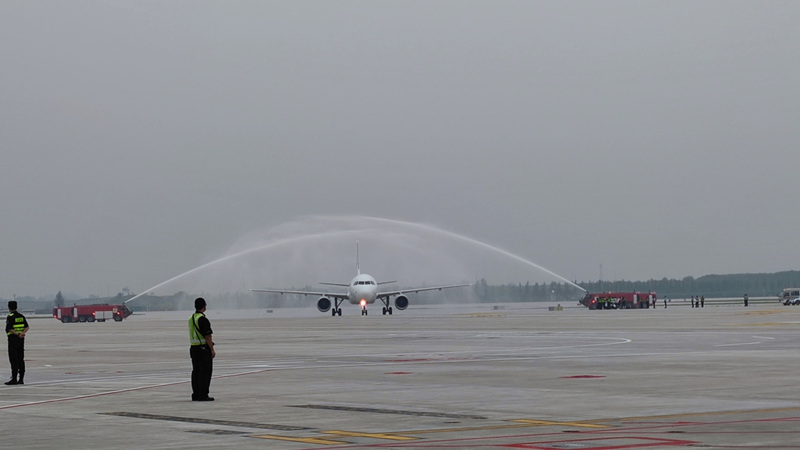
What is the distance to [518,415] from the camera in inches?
850

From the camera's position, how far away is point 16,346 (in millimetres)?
32562

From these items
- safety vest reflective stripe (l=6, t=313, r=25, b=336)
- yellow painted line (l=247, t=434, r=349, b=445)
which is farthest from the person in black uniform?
yellow painted line (l=247, t=434, r=349, b=445)

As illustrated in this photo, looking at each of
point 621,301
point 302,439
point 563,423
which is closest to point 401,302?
point 621,301

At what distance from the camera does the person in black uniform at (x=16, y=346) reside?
3250 cm

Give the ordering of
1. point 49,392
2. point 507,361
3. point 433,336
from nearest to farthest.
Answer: point 49,392 → point 507,361 → point 433,336

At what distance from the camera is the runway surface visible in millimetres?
18438

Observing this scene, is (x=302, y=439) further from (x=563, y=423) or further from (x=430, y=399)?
(x=430, y=399)

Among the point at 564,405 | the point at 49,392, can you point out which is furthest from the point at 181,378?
the point at 564,405

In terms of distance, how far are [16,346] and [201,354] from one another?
8.48 meters

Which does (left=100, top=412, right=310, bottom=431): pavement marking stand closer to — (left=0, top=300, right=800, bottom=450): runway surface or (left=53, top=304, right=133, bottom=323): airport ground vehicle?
(left=0, top=300, right=800, bottom=450): runway surface

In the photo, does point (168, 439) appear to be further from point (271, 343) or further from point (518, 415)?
point (271, 343)

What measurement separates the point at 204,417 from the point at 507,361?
16880 mm

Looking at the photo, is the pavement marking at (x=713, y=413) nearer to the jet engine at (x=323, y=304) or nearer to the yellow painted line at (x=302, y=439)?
the yellow painted line at (x=302, y=439)

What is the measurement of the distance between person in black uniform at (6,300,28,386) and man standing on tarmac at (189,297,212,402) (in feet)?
23.9
